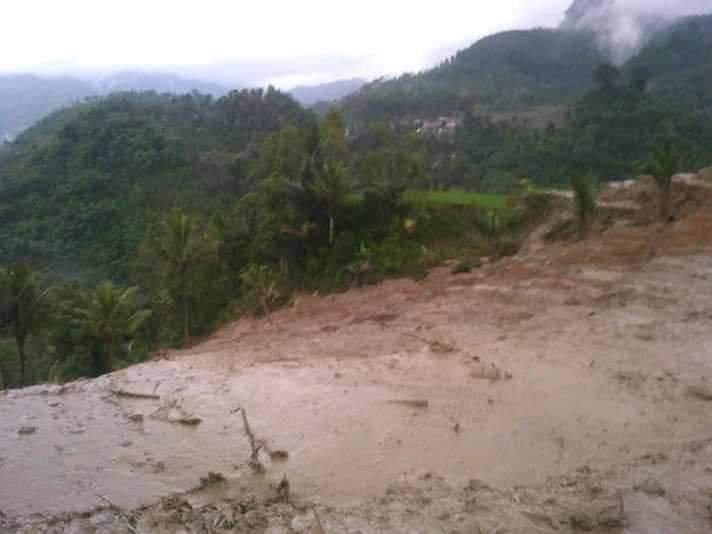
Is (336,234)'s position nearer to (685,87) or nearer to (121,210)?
(121,210)

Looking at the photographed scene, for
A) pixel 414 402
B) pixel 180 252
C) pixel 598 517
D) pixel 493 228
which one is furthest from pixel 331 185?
pixel 598 517

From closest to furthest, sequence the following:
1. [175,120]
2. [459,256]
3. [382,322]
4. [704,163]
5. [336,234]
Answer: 1. [382,322]
2. [459,256]
3. [336,234]
4. [704,163]
5. [175,120]

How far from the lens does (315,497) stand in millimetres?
4879

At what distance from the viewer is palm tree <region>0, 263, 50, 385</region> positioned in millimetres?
14047

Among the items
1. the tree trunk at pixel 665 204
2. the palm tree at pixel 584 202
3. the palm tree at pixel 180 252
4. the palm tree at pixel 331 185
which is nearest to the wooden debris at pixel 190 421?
the palm tree at pixel 180 252

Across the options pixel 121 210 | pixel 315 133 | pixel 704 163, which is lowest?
pixel 121 210

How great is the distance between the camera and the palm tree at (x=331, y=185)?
18.6 metres

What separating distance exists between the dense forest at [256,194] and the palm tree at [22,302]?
3 centimetres

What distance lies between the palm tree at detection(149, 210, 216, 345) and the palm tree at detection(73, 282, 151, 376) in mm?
1473

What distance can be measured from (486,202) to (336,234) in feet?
19.2

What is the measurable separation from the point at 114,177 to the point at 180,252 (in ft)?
75.5

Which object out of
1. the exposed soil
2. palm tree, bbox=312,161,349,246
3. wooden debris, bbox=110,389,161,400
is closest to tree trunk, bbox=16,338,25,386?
the exposed soil

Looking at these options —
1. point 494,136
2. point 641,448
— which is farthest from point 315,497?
point 494,136

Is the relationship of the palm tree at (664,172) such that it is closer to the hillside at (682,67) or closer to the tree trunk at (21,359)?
the tree trunk at (21,359)
